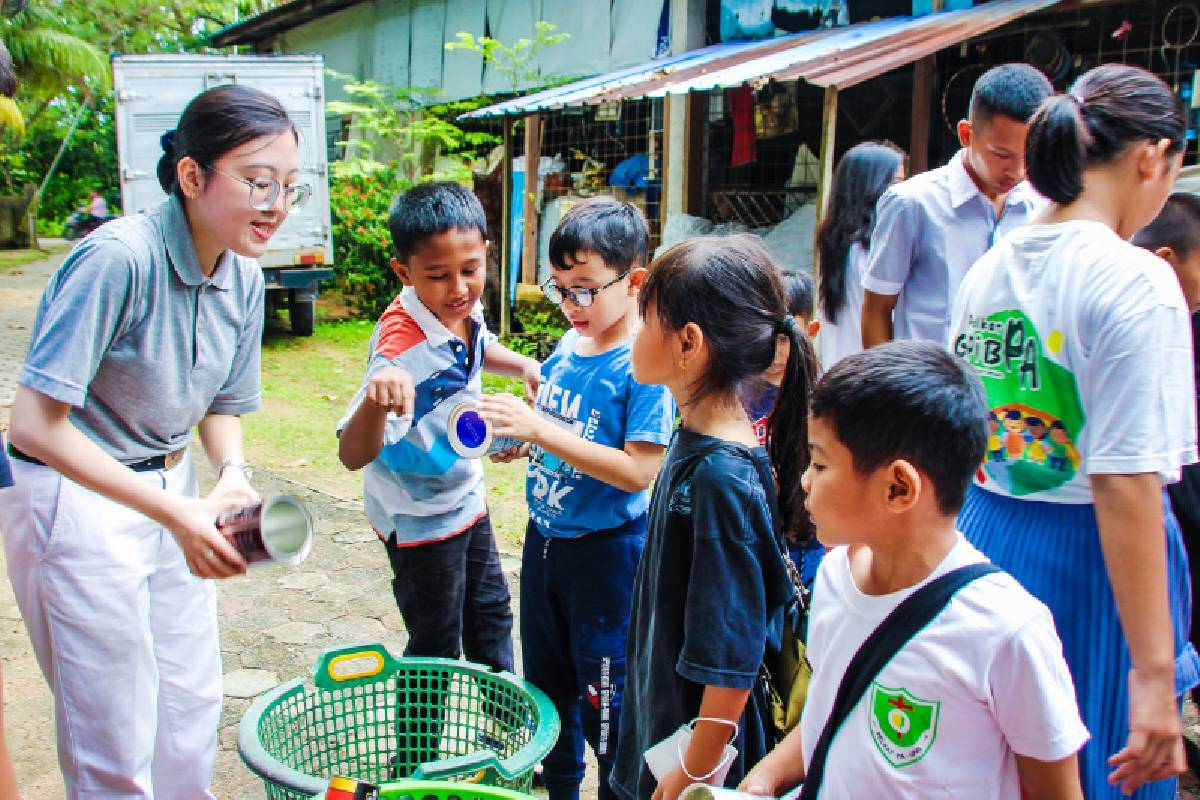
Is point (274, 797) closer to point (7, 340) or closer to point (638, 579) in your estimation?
point (638, 579)

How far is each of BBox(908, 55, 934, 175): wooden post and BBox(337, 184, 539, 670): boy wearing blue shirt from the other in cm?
600

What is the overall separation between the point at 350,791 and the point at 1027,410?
1462 mm

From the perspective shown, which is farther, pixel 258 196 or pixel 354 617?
pixel 354 617

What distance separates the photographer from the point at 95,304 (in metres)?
2.15

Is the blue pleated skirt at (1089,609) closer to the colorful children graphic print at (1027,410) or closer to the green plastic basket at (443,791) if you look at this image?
the colorful children graphic print at (1027,410)

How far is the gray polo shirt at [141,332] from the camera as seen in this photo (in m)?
2.13

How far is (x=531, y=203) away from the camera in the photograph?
10.9 metres

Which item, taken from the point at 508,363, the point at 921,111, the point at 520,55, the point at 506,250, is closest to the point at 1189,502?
the point at 508,363

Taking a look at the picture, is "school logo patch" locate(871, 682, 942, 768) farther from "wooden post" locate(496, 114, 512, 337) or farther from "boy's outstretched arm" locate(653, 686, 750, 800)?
"wooden post" locate(496, 114, 512, 337)

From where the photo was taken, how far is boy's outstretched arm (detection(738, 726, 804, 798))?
178 centimetres

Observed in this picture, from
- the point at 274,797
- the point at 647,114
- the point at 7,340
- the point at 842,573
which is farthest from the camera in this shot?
the point at 7,340

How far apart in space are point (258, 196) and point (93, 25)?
24.8 meters

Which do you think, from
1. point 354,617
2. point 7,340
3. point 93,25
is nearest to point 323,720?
point 354,617

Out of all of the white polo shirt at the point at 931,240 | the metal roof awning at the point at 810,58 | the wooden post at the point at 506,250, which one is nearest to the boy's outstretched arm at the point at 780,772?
the white polo shirt at the point at 931,240
